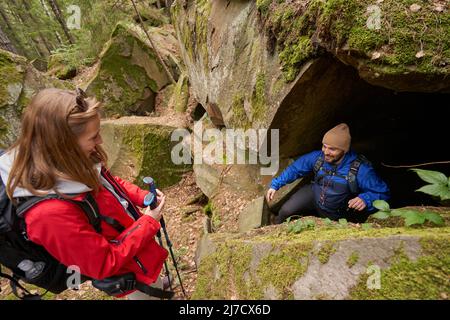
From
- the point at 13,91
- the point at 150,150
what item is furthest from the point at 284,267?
the point at 13,91

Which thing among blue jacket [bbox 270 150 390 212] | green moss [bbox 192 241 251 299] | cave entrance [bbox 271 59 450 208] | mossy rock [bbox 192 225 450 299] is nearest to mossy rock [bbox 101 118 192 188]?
cave entrance [bbox 271 59 450 208]

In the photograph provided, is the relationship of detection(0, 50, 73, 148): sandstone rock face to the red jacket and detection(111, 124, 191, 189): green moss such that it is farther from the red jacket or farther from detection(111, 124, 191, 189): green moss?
the red jacket

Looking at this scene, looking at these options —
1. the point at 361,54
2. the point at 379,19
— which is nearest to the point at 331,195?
the point at 361,54

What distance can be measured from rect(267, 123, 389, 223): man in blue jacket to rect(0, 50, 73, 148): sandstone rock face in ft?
27.0

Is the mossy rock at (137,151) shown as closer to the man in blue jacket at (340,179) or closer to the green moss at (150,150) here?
the green moss at (150,150)

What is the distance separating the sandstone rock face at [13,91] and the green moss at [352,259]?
31.7ft

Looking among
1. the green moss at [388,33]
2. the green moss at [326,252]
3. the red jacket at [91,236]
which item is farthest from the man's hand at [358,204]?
the red jacket at [91,236]

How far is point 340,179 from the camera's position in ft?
14.1

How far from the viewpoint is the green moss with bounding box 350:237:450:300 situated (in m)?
1.66

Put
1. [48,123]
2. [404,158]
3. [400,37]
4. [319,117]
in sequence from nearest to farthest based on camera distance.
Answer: [48,123] < [400,37] < [319,117] < [404,158]

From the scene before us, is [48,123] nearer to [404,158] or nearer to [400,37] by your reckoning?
[400,37]

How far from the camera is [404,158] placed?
6.61 m

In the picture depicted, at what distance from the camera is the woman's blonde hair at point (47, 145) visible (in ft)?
6.24

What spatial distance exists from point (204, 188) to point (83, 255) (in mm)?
5428
